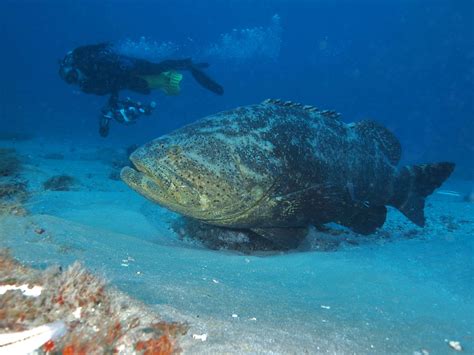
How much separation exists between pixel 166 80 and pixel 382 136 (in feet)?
21.2

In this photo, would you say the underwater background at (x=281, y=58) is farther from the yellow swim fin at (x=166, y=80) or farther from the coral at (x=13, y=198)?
the coral at (x=13, y=198)

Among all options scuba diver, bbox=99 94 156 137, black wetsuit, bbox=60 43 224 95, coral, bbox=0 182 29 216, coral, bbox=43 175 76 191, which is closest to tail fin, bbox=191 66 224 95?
black wetsuit, bbox=60 43 224 95

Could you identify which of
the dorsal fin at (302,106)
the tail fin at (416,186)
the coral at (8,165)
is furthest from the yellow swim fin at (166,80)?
the tail fin at (416,186)

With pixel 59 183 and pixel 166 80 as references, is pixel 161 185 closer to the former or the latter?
pixel 59 183

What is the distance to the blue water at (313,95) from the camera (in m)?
2.92

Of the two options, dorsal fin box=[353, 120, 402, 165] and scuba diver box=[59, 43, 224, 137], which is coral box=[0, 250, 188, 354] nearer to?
dorsal fin box=[353, 120, 402, 165]

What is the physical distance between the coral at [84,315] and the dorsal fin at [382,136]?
18.8 feet

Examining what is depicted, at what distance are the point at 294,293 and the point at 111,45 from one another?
9.53 m

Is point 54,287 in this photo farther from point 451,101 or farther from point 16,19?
point 16,19

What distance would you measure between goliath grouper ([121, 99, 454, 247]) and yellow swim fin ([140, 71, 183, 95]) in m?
5.56

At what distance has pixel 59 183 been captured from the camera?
852 cm

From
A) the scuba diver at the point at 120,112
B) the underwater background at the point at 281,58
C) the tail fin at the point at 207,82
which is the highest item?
the underwater background at the point at 281,58

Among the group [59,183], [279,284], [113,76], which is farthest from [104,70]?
[279,284]

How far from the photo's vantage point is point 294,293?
312 centimetres
